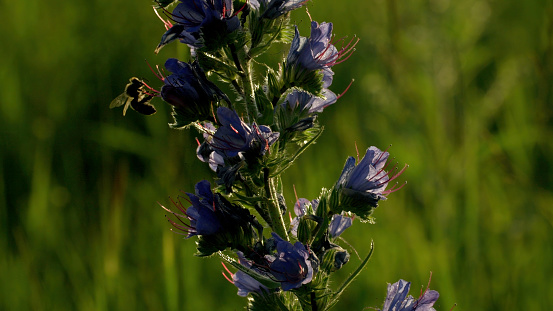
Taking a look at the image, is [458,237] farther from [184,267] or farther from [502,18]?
[502,18]

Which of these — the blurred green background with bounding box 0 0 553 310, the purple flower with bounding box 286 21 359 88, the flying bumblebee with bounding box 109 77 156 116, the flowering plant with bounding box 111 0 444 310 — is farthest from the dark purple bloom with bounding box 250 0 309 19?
the blurred green background with bounding box 0 0 553 310

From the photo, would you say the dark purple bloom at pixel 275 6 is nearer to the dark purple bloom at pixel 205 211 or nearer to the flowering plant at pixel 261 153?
the flowering plant at pixel 261 153

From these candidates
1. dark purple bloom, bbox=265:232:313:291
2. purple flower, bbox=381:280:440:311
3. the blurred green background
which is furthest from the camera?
the blurred green background

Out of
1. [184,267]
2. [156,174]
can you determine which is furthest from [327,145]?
[184,267]

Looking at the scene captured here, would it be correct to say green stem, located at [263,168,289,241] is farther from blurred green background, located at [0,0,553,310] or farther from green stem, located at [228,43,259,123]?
blurred green background, located at [0,0,553,310]

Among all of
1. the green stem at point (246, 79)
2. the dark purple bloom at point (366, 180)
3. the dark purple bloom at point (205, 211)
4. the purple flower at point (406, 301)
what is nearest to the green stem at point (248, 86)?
the green stem at point (246, 79)

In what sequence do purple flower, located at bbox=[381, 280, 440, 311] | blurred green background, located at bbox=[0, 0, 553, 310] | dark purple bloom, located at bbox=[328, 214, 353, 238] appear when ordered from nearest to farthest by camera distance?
purple flower, located at bbox=[381, 280, 440, 311] < dark purple bloom, located at bbox=[328, 214, 353, 238] < blurred green background, located at bbox=[0, 0, 553, 310]

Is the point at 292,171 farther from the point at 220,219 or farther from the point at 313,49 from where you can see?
the point at 220,219
